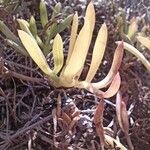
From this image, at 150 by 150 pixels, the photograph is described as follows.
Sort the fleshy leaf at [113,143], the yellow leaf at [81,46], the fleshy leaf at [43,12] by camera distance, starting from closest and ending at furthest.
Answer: the yellow leaf at [81,46], the fleshy leaf at [113,143], the fleshy leaf at [43,12]

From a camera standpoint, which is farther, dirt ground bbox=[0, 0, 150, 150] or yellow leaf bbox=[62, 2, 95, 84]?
dirt ground bbox=[0, 0, 150, 150]

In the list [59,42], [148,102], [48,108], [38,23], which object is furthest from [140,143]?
[38,23]

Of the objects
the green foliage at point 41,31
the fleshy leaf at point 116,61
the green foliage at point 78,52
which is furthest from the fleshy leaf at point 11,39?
the fleshy leaf at point 116,61

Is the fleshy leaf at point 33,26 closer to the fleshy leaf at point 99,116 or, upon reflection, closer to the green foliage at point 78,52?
the green foliage at point 78,52

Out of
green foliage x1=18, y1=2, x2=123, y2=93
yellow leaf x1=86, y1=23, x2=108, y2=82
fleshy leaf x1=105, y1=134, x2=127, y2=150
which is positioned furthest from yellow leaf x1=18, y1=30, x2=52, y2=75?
fleshy leaf x1=105, y1=134, x2=127, y2=150

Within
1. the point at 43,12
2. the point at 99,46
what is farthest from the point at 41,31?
the point at 99,46

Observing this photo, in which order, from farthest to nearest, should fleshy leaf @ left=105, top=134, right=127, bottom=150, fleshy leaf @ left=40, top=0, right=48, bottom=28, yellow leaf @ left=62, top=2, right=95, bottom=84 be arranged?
1. fleshy leaf @ left=40, top=0, right=48, bottom=28
2. fleshy leaf @ left=105, top=134, right=127, bottom=150
3. yellow leaf @ left=62, top=2, right=95, bottom=84

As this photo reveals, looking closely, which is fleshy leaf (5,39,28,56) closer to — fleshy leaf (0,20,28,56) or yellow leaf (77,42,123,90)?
fleshy leaf (0,20,28,56)

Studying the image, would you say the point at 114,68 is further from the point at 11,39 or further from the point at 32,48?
the point at 11,39

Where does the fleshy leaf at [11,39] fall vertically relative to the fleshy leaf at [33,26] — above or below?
below
